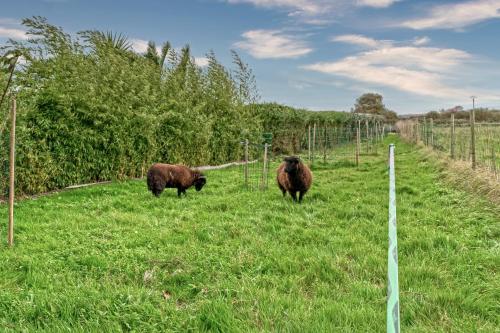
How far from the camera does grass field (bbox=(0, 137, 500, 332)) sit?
11.4 feet

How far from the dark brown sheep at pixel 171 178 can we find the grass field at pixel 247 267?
1302mm

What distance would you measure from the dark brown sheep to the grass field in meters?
1.30

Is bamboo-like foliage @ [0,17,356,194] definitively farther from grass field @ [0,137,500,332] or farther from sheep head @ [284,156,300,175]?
sheep head @ [284,156,300,175]

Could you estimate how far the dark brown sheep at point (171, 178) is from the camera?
32.7 ft

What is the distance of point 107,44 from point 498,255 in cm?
1431

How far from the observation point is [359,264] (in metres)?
4.79

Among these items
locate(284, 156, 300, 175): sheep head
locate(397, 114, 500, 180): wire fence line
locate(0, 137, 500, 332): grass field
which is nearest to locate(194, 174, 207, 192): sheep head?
locate(0, 137, 500, 332): grass field

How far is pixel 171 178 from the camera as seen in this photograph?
403 inches

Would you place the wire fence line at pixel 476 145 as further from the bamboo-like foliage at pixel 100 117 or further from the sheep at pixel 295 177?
the bamboo-like foliage at pixel 100 117

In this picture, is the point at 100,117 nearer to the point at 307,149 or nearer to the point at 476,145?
the point at 476,145

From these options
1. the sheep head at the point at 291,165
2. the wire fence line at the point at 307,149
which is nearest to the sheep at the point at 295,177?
the sheep head at the point at 291,165

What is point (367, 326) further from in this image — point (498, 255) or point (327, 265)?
point (498, 255)

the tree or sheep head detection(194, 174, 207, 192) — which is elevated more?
the tree

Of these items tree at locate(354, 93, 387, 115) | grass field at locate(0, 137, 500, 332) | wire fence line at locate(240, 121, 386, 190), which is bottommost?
grass field at locate(0, 137, 500, 332)
